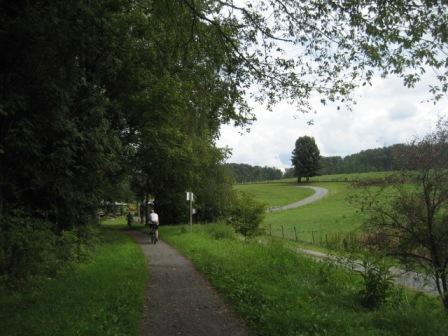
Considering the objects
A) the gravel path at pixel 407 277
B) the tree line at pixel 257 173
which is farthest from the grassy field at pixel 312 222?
the tree line at pixel 257 173

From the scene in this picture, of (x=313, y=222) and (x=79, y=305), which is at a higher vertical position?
(x=79, y=305)

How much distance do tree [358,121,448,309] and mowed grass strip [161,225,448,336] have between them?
108cm

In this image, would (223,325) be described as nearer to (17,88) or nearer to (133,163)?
(17,88)

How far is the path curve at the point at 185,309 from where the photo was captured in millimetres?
7367

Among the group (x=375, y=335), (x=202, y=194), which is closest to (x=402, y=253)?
(x=375, y=335)

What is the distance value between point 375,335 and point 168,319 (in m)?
3.29

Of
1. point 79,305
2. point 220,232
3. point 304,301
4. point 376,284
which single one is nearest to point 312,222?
point 220,232

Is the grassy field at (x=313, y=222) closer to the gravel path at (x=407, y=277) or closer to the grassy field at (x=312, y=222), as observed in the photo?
the grassy field at (x=312, y=222)

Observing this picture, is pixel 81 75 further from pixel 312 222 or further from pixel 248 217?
pixel 312 222

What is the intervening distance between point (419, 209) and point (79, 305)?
7836 millimetres

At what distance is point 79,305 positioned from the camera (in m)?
8.52

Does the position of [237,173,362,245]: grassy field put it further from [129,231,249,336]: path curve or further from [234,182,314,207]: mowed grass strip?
[129,231,249,336]: path curve

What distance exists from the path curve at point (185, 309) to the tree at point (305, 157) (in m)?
112

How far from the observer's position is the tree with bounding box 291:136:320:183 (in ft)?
406
